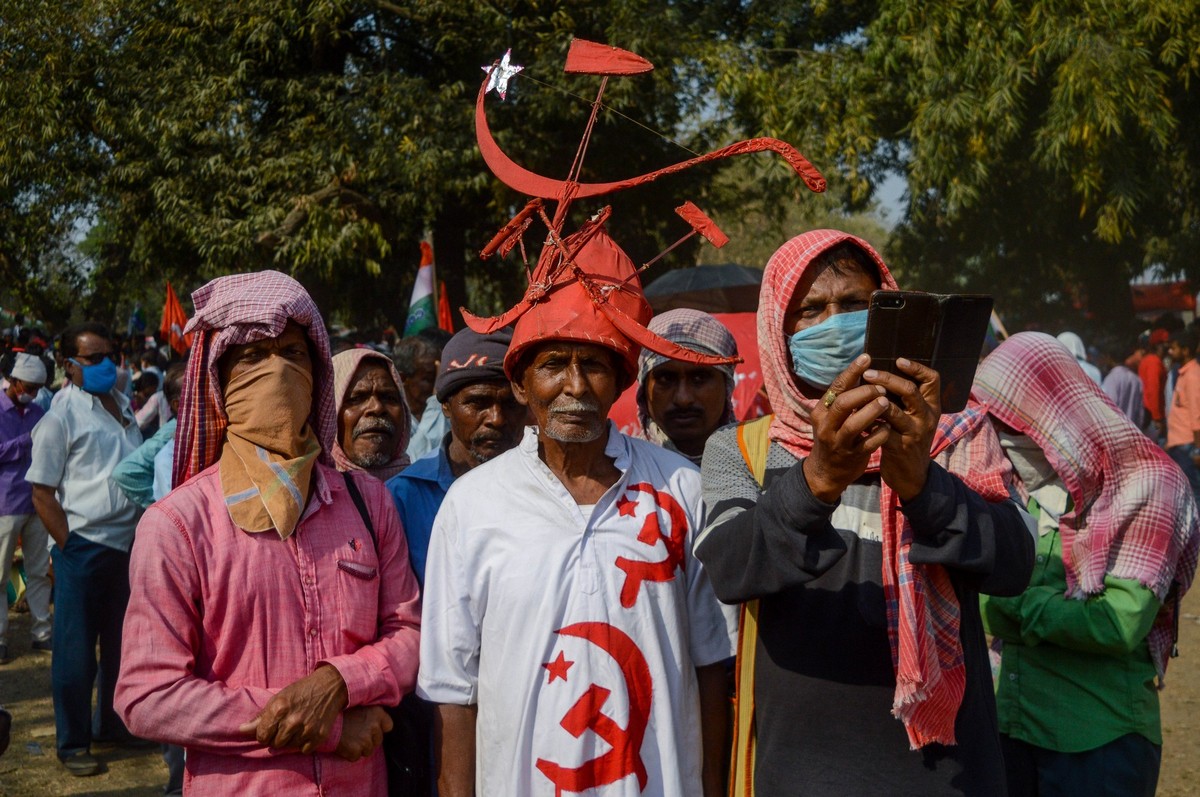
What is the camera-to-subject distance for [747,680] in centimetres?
227

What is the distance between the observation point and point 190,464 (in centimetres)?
264

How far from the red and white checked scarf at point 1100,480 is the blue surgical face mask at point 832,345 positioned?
Answer: 1.05 meters

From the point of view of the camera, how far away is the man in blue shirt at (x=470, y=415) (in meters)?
3.34

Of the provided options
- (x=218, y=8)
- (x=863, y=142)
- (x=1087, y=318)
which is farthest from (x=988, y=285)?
(x=218, y=8)

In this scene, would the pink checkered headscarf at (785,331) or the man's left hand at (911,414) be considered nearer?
the man's left hand at (911,414)

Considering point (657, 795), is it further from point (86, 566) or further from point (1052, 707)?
point (86, 566)

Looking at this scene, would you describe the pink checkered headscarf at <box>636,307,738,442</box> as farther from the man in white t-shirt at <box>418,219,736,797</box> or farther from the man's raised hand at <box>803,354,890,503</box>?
the man's raised hand at <box>803,354,890,503</box>

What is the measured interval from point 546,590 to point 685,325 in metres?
1.85

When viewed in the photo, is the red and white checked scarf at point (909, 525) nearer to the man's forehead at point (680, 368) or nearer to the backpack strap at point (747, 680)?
the backpack strap at point (747, 680)

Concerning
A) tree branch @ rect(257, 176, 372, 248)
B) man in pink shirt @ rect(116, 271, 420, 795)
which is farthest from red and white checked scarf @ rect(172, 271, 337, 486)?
tree branch @ rect(257, 176, 372, 248)

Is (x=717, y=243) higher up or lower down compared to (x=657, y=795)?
higher up

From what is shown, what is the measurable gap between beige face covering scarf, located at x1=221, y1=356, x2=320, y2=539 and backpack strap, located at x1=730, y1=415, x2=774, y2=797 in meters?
0.98

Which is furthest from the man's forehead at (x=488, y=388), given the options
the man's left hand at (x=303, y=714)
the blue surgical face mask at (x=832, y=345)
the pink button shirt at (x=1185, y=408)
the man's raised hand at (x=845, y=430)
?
the pink button shirt at (x=1185, y=408)

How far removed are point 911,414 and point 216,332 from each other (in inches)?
61.1
